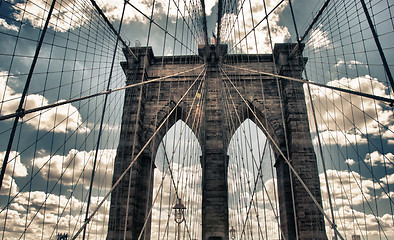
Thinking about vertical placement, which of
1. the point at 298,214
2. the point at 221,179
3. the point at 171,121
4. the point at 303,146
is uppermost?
the point at 171,121

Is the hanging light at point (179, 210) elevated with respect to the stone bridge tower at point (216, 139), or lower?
lower

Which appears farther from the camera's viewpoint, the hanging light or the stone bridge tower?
the stone bridge tower

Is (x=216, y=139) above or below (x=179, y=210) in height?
above

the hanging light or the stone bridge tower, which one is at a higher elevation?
the stone bridge tower

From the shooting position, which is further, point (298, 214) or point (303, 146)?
point (303, 146)

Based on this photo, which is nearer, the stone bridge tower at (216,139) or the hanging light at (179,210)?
the hanging light at (179,210)

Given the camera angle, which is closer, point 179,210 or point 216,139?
point 179,210

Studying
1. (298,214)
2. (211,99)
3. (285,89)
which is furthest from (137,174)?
(285,89)

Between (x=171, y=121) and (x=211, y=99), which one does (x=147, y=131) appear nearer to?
(x=171, y=121)
